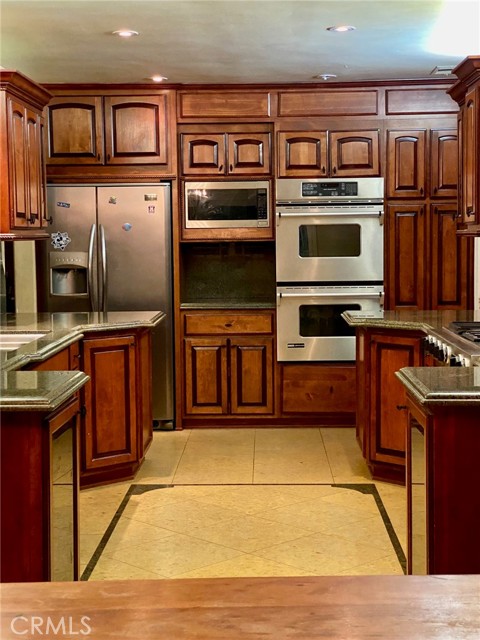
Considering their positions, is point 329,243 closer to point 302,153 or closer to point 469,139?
point 302,153

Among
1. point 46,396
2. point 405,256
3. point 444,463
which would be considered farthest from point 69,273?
point 444,463

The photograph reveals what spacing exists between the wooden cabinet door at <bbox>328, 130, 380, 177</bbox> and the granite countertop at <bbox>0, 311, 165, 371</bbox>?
5.77 ft

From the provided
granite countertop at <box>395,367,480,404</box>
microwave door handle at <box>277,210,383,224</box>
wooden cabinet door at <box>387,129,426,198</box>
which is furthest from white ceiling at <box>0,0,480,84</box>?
granite countertop at <box>395,367,480,404</box>

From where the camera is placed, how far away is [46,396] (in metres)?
2.42

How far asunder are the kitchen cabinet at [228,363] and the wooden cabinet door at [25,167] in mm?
1645

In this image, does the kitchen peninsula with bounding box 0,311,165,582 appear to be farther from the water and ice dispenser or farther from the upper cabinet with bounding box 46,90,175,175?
the upper cabinet with bounding box 46,90,175,175

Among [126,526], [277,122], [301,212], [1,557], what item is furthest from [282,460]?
[1,557]

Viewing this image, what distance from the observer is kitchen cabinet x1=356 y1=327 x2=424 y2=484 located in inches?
166

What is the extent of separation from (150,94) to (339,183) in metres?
1.44

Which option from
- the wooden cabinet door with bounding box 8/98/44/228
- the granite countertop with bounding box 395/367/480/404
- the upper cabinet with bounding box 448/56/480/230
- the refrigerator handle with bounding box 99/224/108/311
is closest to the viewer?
the granite countertop with bounding box 395/367/480/404

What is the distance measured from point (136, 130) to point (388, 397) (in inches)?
105

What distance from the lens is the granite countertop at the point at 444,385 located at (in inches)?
93.3

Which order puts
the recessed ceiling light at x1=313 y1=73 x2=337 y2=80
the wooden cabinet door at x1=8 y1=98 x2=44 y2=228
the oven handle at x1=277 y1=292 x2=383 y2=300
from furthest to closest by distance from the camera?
the oven handle at x1=277 y1=292 x2=383 y2=300 → the recessed ceiling light at x1=313 y1=73 x2=337 y2=80 → the wooden cabinet door at x1=8 y1=98 x2=44 y2=228

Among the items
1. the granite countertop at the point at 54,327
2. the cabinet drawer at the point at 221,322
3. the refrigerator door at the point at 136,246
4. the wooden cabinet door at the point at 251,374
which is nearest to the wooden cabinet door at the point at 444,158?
the cabinet drawer at the point at 221,322
